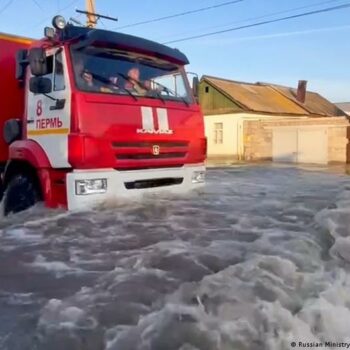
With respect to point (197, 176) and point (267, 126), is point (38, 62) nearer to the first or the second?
point (197, 176)

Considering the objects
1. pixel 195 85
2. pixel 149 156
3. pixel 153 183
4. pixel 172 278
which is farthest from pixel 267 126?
pixel 172 278

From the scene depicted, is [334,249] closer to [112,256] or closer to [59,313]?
[112,256]

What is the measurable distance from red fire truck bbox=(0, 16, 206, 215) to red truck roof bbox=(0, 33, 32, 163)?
0.05 ft

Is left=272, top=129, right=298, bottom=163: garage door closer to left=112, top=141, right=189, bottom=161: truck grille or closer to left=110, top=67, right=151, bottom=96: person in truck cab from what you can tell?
left=112, top=141, right=189, bottom=161: truck grille

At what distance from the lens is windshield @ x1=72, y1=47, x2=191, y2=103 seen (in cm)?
568

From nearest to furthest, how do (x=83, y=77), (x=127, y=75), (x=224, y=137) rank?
(x=83, y=77) → (x=127, y=75) → (x=224, y=137)

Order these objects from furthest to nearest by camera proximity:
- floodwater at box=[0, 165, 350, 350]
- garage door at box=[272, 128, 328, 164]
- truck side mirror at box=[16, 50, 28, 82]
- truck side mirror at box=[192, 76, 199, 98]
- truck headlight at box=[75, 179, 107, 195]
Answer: garage door at box=[272, 128, 328, 164] < truck side mirror at box=[192, 76, 199, 98] < truck side mirror at box=[16, 50, 28, 82] < truck headlight at box=[75, 179, 107, 195] < floodwater at box=[0, 165, 350, 350]

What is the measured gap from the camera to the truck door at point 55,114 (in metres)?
5.51

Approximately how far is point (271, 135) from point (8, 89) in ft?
80.9

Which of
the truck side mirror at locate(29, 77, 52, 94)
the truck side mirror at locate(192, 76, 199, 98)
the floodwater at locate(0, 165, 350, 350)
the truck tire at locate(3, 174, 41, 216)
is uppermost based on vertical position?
the truck side mirror at locate(192, 76, 199, 98)

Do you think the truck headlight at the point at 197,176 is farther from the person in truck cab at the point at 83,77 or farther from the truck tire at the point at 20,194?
the truck tire at the point at 20,194

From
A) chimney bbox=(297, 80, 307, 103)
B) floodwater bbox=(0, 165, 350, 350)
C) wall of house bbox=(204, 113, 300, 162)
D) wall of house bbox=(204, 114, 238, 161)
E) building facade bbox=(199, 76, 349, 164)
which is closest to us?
floodwater bbox=(0, 165, 350, 350)

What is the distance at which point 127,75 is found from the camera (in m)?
6.12

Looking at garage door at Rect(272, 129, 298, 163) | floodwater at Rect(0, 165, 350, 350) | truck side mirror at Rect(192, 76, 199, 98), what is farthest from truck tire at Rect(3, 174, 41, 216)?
garage door at Rect(272, 129, 298, 163)
